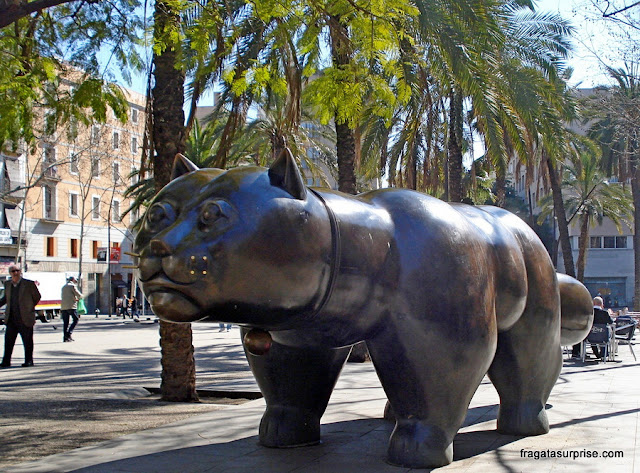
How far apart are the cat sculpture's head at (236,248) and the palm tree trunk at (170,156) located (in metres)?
4.31

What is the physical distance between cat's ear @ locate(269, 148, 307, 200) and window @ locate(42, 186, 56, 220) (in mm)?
41753

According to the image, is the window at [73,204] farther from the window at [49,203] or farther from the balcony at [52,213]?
the window at [49,203]

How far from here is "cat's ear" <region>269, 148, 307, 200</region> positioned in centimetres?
383

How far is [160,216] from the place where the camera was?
147 inches

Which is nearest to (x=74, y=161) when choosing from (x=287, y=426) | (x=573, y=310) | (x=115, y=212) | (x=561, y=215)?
(x=115, y=212)

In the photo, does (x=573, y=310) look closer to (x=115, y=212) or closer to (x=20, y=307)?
(x=20, y=307)

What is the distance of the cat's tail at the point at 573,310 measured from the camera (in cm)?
604

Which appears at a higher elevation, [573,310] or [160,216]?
[160,216]

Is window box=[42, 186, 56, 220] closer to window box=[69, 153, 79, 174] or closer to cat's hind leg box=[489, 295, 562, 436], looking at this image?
window box=[69, 153, 79, 174]

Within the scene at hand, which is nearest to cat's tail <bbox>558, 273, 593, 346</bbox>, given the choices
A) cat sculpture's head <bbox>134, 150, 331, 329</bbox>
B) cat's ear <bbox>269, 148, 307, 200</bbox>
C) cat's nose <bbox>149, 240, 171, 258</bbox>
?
cat sculpture's head <bbox>134, 150, 331, 329</bbox>

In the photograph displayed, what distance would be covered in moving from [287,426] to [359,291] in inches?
55.1

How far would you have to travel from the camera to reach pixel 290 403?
16.0ft

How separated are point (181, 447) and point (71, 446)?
92cm

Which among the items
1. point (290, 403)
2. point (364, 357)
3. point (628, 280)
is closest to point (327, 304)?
point (290, 403)
